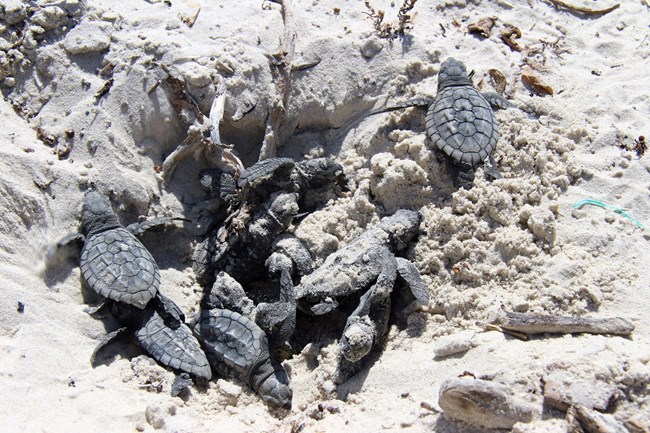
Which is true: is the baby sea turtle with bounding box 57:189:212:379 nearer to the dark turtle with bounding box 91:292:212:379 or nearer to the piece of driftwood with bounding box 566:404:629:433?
the dark turtle with bounding box 91:292:212:379

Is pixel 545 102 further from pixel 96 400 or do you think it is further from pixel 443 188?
pixel 96 400

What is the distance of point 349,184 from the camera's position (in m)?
4.60

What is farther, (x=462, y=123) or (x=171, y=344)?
(x=462, y=123)

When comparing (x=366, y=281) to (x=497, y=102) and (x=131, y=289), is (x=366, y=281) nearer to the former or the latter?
(x=131, y=289)

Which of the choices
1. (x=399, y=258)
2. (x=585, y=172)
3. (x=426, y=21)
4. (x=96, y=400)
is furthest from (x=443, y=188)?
(x=96, y=400)

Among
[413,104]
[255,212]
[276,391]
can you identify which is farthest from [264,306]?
[413,104]

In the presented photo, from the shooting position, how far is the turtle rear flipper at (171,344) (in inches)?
143

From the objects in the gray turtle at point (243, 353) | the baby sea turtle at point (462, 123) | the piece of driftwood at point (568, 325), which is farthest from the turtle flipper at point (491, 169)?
the gray turtle at point (243, 353)

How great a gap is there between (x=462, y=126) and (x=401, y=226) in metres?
0.91

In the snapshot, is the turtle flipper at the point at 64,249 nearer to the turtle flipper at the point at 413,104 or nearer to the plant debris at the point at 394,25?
the turtle flipper at the point at 413,104

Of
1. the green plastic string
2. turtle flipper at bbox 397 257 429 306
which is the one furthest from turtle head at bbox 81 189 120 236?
the green plastic string

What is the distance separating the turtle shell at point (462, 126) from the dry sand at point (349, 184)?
5.4 inches

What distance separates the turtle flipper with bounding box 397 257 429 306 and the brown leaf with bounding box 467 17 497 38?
240cm

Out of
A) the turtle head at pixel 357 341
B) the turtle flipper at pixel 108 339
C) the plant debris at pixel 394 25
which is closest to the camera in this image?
the turtle head at pixel 357 341
